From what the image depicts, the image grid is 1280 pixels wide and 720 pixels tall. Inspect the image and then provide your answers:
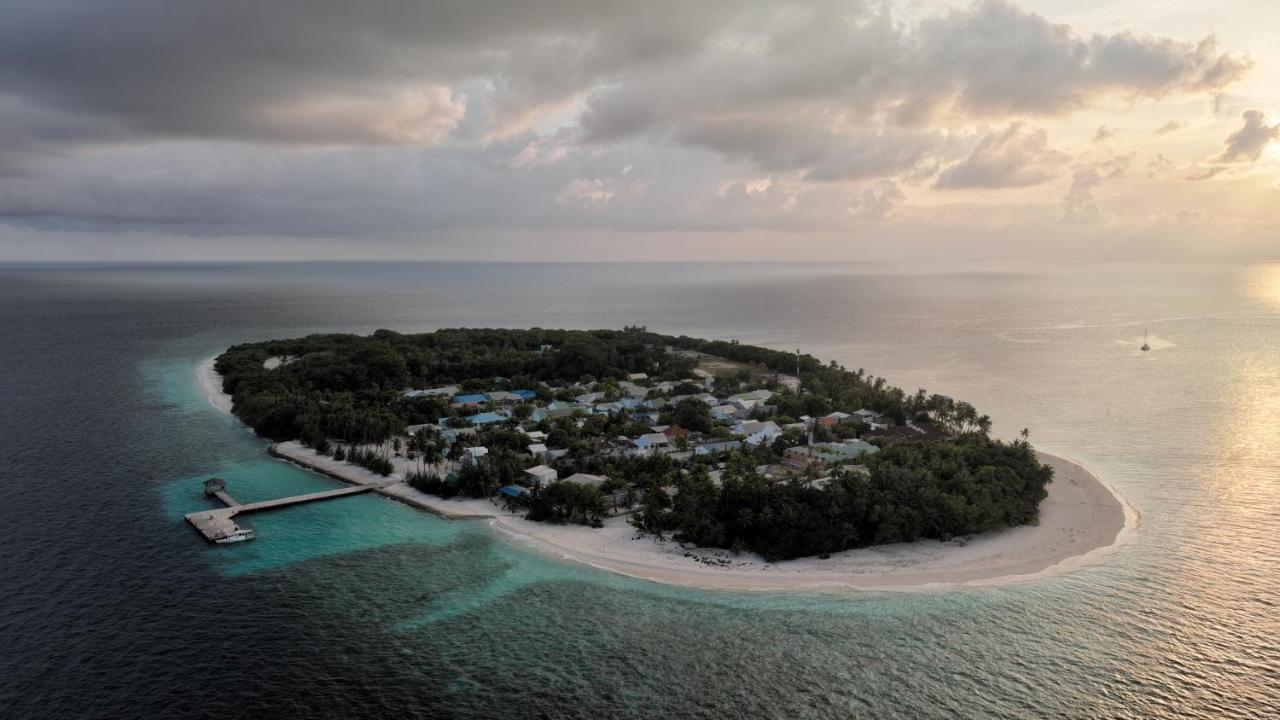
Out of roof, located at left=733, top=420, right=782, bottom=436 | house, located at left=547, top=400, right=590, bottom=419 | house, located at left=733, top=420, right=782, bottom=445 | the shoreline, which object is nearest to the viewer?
the shoreline

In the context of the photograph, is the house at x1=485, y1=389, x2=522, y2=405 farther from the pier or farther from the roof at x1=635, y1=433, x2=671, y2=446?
the pier

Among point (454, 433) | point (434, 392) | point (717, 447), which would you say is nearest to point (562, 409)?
point (454, 433)

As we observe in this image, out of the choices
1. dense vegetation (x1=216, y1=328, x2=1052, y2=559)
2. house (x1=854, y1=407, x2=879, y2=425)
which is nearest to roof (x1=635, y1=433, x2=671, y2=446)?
dense vegetation (x1=216, y1=328, x2=1052, y2=559)

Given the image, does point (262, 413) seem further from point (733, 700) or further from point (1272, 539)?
point (1272, 539)

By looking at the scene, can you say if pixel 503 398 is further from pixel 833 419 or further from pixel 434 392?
pixel 833 419

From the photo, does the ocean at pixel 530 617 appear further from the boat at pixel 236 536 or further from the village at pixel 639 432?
the village at pixel 639 432

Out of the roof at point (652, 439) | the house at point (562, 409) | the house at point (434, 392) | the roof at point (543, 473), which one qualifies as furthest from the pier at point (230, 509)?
the house at point (434, 392)

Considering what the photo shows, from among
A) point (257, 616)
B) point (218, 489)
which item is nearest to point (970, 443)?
point (257, 616)
